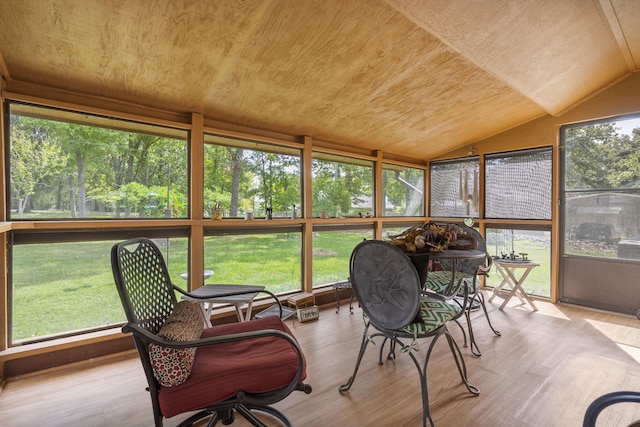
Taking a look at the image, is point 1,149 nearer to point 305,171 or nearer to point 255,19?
point 255,19

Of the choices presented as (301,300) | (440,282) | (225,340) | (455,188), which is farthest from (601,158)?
(225,340)

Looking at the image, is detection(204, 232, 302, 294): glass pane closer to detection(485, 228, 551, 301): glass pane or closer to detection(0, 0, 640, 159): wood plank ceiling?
detection(0, 0, 640, 159): wood plank ceiling

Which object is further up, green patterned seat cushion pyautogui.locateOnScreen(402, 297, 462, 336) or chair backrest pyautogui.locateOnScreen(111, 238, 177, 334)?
chair backrest pyautogui.locateOnScreen(111, 238, 177, 334)

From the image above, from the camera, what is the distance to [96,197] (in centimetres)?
265

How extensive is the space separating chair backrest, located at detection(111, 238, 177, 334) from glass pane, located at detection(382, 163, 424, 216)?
389 centimetres

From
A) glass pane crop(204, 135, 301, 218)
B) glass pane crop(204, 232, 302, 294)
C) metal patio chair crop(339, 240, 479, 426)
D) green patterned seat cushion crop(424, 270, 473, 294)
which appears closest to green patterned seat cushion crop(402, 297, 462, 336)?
metal patio chair crop(339, 240, 479, 426)

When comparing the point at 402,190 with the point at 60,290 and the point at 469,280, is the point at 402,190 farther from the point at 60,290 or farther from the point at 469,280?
the point at 60,290

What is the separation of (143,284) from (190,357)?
472mm

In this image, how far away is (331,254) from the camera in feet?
14.3

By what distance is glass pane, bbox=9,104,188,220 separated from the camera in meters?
2.38

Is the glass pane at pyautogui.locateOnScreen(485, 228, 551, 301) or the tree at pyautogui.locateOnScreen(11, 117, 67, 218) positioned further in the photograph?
the glass pane at pyautogui.locateOnScreen(485, 228, 551, 301)

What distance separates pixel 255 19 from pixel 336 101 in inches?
52.7

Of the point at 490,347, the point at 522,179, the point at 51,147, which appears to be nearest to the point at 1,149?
the point at 51,147

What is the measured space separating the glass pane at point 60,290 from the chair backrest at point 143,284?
1.40 m
